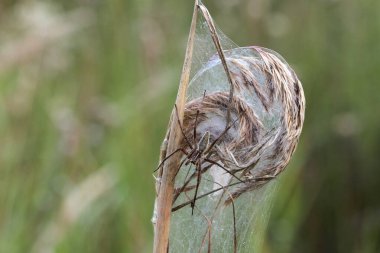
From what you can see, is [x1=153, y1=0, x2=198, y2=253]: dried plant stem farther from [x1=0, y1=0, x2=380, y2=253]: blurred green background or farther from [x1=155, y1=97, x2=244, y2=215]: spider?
[x1=0, y1=0, x2=380, y2=253]: blurred green background

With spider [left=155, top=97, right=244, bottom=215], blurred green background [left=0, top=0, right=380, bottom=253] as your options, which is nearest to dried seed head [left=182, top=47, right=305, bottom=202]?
spider [left=155, top=97, right=244, bottom=215]

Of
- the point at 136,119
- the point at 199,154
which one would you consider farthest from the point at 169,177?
the point at 136,119

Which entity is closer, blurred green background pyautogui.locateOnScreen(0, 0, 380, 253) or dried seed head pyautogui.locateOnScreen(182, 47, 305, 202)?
dried seed head pyautogui.locateOnScreen(182, 47, 305, 202)

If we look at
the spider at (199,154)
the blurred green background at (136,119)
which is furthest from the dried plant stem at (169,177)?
the blurred green background at (136,119)

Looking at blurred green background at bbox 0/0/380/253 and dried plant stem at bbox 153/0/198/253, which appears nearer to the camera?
dried plant stem at bbox 153/0/198/253

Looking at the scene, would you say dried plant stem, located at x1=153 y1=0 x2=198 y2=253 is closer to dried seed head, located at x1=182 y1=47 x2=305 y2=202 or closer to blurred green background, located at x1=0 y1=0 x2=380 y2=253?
dried seed head, located at x1=182 y1=47 x2=305 y2=202

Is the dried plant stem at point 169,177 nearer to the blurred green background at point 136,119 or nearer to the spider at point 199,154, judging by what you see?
the spider at point 199,154
